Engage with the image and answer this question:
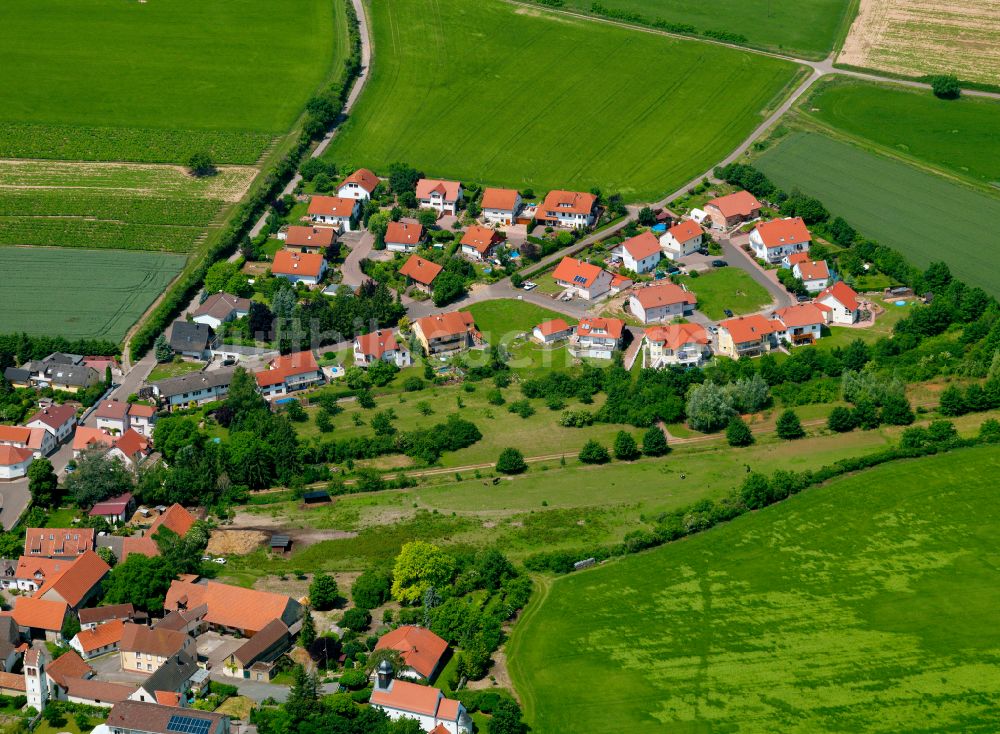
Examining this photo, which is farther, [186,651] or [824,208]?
[824,208]

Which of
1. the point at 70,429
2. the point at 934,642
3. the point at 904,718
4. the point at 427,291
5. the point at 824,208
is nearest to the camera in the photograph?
the point at 904,718

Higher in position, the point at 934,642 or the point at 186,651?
the point at 934,642

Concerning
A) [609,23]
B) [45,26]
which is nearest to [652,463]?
[609,23]

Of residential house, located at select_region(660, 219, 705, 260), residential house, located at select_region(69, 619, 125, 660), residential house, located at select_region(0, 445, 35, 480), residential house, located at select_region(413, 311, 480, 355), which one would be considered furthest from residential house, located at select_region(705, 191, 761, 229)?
residential house, located at select_region(69, 619, 125, 660)

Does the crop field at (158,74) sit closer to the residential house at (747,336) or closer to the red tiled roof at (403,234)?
the red tiled roof at (403,234)

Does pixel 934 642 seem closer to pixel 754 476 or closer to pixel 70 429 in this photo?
pixel 754 476

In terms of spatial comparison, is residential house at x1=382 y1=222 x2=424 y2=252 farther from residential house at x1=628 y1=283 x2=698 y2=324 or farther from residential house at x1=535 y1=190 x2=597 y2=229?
residential house at x1=628 y1=283 x2=698 y2=324
